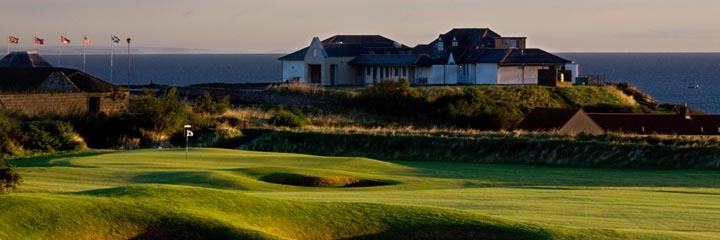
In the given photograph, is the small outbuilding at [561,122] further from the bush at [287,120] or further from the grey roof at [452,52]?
the grey roof at [452,52]

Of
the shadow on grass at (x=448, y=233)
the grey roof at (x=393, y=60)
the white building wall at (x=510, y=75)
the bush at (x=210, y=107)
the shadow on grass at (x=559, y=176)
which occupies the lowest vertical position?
the shadow on grass at (x=448, y=233)

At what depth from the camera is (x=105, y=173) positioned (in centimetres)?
3139

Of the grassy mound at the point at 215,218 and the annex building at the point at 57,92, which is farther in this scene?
the annex building at the point at 57,92

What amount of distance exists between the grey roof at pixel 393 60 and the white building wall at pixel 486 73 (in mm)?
3284

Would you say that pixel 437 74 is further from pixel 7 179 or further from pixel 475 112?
pixel 7 179

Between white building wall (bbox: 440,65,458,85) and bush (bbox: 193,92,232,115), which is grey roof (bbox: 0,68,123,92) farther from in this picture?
white building wall (bbox: 440,65,458,85)

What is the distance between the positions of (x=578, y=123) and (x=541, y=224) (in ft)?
126

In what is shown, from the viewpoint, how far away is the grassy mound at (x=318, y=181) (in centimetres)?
3014

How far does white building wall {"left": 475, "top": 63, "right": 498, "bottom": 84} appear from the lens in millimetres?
81875

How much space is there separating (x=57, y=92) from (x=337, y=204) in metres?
40.8

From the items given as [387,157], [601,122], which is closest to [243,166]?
[387,157]

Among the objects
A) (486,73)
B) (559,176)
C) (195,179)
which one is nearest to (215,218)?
(195,179)

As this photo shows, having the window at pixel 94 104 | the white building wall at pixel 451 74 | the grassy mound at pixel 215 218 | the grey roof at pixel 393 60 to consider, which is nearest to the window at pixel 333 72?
the grey roof at pixel 393 60

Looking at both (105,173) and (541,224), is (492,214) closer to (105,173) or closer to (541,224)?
(541,224)
